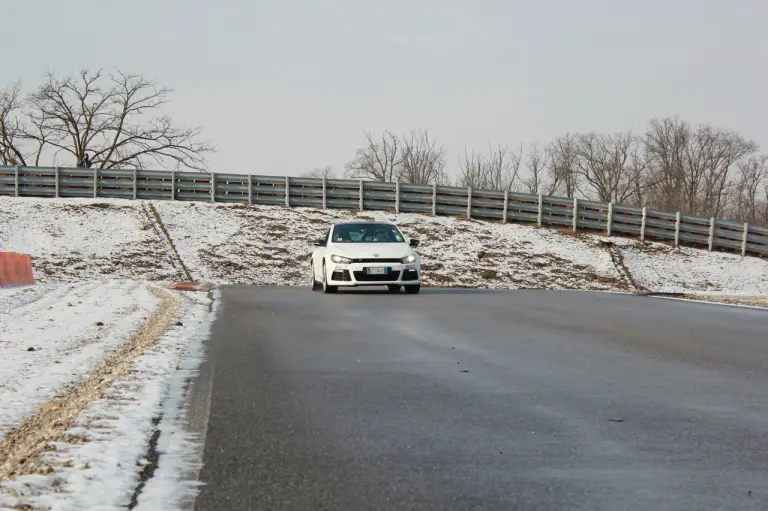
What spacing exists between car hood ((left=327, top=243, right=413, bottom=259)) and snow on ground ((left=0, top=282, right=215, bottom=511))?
Result: 7659 mm

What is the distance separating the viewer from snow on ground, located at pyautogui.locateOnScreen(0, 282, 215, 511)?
4.08m

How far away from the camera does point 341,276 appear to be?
21172mm

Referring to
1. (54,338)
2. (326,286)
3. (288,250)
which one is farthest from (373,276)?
(288,250)

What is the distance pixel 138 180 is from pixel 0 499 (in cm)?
4581

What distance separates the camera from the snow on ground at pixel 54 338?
22.1ft

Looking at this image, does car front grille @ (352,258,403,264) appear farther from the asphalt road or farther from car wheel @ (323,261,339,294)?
the asphalt road

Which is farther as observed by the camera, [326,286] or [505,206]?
[505,206]

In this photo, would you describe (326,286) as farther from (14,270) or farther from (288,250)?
(288,250)

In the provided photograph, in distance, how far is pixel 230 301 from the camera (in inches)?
714

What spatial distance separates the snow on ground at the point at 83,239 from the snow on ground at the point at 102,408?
2076cm

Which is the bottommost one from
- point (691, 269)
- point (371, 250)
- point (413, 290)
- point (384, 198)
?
point (691, 269)

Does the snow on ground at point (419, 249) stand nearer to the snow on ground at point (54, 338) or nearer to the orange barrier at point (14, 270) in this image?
the orange barrier at point (14, 270)

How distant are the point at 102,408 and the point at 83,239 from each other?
33894 mm

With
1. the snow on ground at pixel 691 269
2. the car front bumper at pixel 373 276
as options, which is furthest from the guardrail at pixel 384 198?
the car front bumper at pixel 373 276
